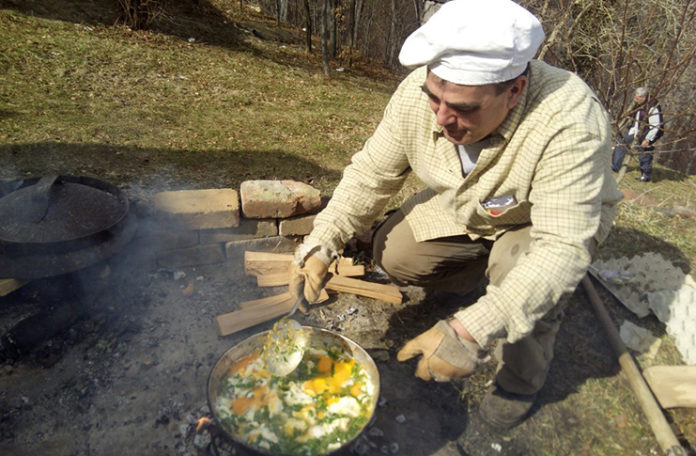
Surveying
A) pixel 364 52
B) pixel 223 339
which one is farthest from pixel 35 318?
pixel 364 52

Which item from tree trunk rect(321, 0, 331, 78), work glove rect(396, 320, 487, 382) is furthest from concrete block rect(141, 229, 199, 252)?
tree trunk rect(321, 0, 331, 78)

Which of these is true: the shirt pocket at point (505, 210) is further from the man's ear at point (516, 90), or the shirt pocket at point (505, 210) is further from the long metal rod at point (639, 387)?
the long metal rod at point (639, 387)

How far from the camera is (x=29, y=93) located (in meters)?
5.56

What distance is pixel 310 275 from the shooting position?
7.52ft

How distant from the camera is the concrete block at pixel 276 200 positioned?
3162 millimetres

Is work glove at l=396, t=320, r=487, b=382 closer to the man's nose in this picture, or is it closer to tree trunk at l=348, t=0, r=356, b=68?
the man's nose

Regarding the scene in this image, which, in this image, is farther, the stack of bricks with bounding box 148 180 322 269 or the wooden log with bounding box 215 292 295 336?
the stack of bricks with bounding box 148 180 322 269

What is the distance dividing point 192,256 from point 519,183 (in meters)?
2.30

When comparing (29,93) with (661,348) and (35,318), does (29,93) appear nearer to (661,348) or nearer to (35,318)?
(35,318)

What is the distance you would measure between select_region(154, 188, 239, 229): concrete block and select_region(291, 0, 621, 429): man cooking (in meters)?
0.96

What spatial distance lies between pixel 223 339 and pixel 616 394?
8.09 ft

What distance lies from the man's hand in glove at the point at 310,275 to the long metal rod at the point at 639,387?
2.03 metres

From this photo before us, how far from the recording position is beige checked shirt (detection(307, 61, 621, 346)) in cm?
188

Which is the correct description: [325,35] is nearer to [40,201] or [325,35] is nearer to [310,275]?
[40,201]
